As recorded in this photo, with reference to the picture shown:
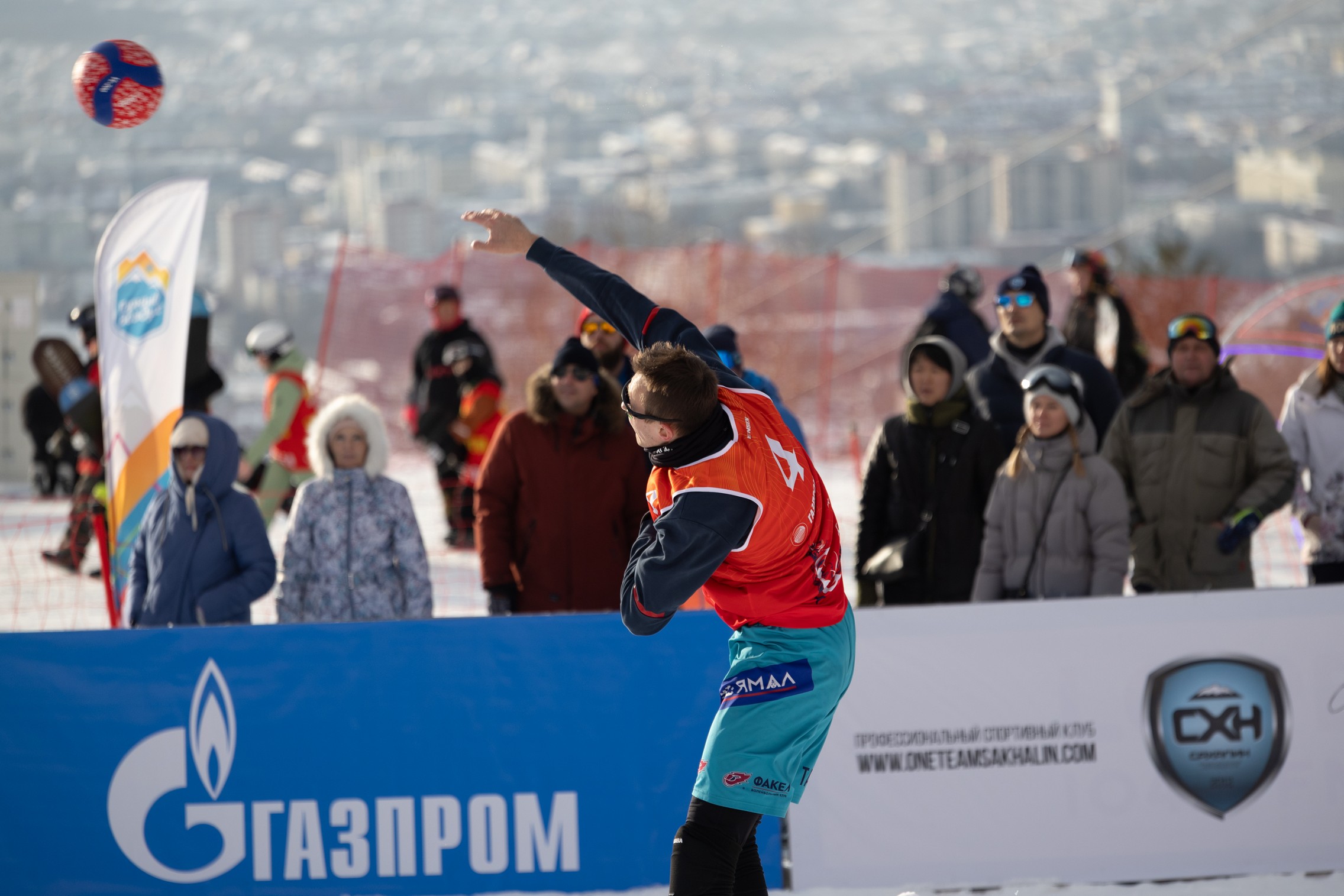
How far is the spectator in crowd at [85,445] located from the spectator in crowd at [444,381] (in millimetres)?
1983

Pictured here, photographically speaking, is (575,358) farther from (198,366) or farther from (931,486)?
(198,366)

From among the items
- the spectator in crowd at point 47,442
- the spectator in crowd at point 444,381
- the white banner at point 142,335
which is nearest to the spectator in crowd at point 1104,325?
the spectator in crowd at point 444,381

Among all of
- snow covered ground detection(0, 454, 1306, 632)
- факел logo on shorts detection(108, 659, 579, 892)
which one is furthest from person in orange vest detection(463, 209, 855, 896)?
snow covered ground detection(0, 454, 1306, 632)

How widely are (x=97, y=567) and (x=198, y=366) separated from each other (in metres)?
2.86

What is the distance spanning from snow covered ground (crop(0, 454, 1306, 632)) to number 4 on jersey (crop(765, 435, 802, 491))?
3486mm

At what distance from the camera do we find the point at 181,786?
4.14 meters

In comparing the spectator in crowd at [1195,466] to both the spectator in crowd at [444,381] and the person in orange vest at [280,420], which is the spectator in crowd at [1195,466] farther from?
the person in orange vest at [280,420]

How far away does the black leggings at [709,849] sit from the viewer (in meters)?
2.93

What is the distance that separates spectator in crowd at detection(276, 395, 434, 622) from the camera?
4.79 metres

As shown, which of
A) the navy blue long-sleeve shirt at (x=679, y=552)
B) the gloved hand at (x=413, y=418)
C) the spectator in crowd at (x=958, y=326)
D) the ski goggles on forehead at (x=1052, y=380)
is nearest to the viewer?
the navy blue long-sleeve shirt at (x=679, y=552)

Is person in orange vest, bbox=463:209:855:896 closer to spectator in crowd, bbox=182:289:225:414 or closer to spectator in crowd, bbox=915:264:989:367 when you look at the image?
spectator in crowd, bbox=915:264:989:367

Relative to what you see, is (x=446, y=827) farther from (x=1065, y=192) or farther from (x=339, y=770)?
(x=1065, y=192)

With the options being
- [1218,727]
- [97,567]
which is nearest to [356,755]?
[1218,727]

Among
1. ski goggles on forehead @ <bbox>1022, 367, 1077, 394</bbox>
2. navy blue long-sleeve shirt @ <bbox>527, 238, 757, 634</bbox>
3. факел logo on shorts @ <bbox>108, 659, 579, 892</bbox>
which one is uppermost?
ski goggles on forehead @ <bbox>1022, 367, 1077, 394</bbox>
